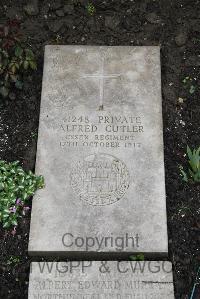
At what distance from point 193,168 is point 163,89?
32.3 inches

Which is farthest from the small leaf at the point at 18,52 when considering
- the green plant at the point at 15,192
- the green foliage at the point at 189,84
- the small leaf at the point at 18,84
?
the green foliage at the point at 189,84

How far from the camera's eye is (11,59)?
4.39 metres

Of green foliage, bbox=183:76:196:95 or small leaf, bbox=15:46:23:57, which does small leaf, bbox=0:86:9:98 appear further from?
green foliage, bbox=183:76:196:95

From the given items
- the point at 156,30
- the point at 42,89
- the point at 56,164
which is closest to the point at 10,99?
the point at 42,89

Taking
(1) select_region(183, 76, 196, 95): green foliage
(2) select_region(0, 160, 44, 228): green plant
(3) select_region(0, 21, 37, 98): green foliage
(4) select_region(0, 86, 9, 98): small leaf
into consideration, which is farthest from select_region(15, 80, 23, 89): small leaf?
(1) select_region(183, 76, 196, 95): green foliage

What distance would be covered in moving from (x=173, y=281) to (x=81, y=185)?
0.97 meters

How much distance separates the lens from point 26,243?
151 inches

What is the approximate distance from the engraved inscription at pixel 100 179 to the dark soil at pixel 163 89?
41cm

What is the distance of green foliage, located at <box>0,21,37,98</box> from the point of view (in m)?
4.30

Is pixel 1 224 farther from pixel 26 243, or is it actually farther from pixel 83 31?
pixel 83 31

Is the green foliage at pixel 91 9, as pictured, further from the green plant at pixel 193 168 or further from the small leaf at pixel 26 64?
the green plant at pixel 193 168

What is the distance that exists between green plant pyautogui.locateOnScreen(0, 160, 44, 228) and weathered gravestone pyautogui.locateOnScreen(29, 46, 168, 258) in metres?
0.08

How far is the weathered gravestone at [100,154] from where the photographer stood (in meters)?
3.68

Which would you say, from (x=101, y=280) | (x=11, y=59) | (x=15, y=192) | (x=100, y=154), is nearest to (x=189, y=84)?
(x=100, y=154)
